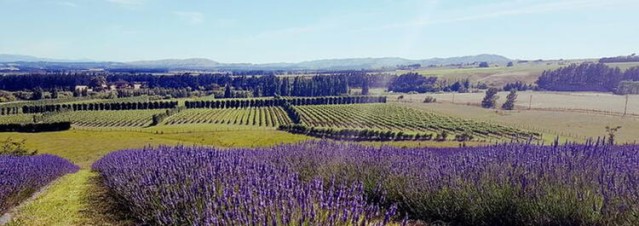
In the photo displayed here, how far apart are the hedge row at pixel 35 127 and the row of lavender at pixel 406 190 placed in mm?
55155

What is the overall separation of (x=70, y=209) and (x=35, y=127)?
5417 centimetres

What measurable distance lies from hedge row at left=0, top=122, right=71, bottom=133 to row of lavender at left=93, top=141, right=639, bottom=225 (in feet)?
181

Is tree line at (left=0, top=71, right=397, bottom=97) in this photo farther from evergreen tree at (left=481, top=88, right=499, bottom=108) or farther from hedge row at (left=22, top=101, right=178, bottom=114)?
evergreen tree at (left=481, top=88, right=499, bottom=108)

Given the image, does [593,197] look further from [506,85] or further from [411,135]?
[506,85]

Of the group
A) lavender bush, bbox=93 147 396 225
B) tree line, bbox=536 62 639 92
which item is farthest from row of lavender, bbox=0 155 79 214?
tree line, bbox=536 62 639 92

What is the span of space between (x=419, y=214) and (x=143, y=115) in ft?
357

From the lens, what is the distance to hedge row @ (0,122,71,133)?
53.4 metres

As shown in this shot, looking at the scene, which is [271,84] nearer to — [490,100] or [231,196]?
[490,100]

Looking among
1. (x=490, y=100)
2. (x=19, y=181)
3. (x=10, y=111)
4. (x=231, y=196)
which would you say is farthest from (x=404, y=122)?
(x=10, y=111)

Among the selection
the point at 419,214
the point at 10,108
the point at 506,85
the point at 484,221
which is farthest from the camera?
the point at 506,85

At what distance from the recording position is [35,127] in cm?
5334

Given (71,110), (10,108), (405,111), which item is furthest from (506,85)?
(10,108)

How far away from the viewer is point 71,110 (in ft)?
384

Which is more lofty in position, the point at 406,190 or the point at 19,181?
the point at 406,190
